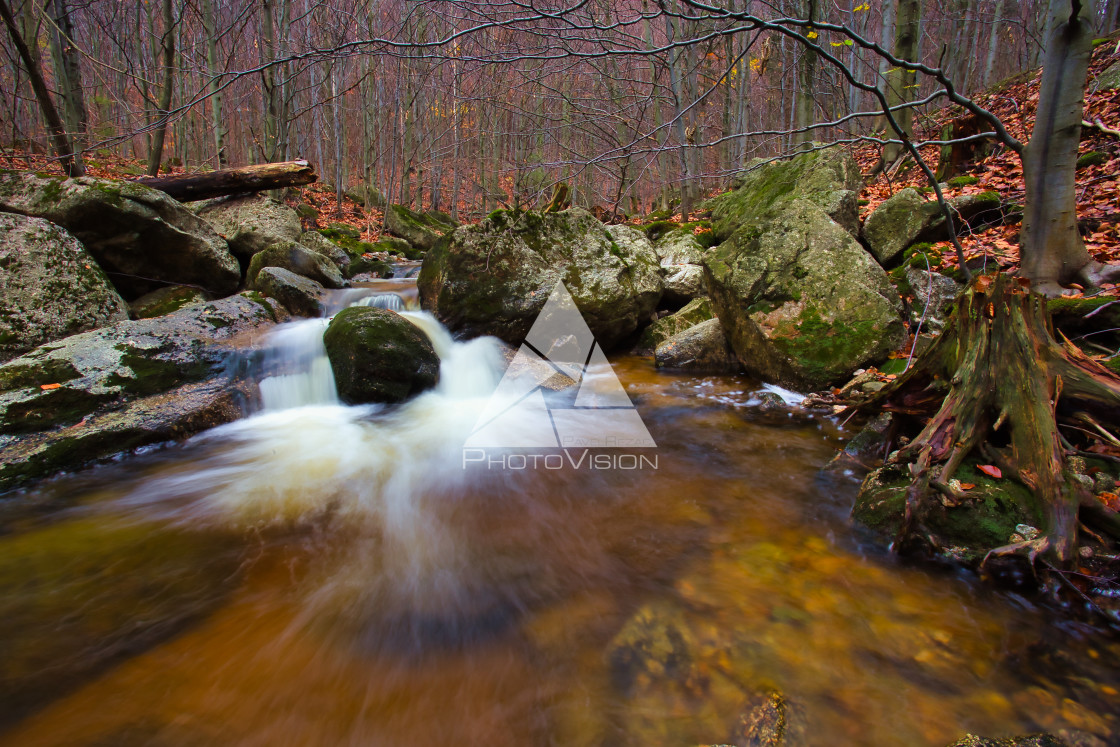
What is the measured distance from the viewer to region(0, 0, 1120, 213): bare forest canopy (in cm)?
270

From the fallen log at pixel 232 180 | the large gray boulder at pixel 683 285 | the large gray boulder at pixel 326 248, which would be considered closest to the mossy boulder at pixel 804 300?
the large gray boulder at pixel 683 285

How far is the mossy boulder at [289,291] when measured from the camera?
712 cm

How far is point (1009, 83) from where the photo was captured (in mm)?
13336

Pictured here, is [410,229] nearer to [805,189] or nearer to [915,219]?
[805,189]

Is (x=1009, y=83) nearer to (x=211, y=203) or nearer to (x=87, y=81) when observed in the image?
(x=211, y=203)

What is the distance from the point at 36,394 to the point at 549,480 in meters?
4.29

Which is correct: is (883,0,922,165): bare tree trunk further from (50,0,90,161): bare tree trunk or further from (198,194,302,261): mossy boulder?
(50,0,90,161): bare tree trunk

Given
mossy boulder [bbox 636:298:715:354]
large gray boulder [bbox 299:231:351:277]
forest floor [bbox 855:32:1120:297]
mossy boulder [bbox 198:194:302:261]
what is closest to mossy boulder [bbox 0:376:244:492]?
mossy boulder [bbox 198:194:302:261]

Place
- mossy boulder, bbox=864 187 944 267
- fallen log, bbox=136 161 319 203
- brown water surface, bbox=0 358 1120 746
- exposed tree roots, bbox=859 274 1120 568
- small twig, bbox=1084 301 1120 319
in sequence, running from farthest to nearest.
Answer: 1. fallen log, bbox=136 161 319 203
2. mossy boulder, bbox=864 187 944 267
3. small twig, bbox=1084 301 1120 319
4. exposed tree roots, bbox=859 274 1120 568
5. brown water surface, bbox=0 358 1120 746

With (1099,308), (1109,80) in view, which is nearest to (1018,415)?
(1099,308)

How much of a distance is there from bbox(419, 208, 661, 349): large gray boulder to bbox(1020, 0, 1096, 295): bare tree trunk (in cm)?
423

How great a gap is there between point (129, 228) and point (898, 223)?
10497 mm

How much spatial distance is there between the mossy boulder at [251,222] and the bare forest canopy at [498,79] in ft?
6.90

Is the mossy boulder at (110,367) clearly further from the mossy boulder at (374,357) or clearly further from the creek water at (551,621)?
the mossy boulder at (374,357)
